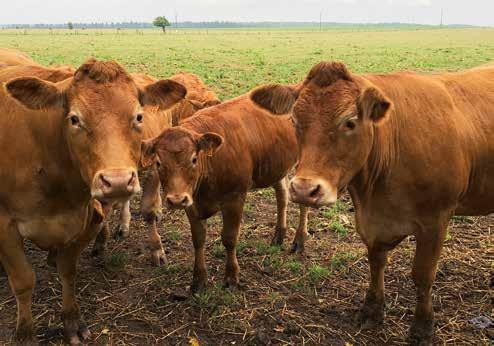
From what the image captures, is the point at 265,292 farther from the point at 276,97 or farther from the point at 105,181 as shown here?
the point at 105,181

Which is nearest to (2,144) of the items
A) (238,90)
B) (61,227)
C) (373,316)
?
(61,227)

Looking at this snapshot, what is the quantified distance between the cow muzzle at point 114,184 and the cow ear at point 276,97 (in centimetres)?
138

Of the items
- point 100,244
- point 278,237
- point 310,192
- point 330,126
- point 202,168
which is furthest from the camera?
point 278,237

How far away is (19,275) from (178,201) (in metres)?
1.45

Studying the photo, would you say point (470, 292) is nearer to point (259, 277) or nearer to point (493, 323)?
point (493, 323)

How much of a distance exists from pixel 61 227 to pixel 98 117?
1215 millimetres

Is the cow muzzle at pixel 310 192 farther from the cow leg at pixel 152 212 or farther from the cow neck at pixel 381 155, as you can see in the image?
the cow leg at pixel 152 212

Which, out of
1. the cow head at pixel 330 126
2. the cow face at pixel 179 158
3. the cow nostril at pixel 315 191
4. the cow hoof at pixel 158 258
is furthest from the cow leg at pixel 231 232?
the cow nostril at pixel 315 191

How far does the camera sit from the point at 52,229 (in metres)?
3.98

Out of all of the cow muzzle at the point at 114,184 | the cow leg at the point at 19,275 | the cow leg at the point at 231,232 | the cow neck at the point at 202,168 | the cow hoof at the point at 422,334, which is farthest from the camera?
the cow leg at the point at 231,232

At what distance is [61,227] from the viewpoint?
13.2 feet

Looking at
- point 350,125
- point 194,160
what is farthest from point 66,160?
point 350,125

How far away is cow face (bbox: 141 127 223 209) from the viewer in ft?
14.5

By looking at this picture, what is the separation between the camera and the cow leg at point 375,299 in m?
4.48
